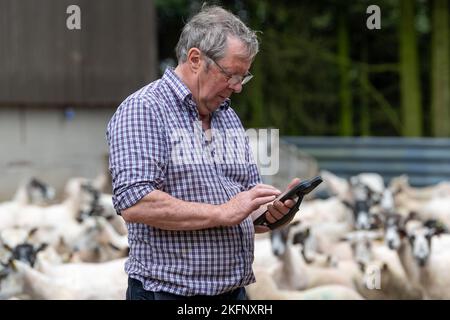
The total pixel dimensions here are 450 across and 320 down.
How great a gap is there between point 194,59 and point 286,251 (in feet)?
15.1

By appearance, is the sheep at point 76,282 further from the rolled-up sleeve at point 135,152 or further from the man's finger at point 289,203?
the rolled-up sleeve at point 135,152

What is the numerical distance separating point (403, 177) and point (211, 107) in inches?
382

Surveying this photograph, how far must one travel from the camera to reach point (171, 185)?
117 inches

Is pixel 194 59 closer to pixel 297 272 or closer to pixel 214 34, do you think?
pixel 214 34

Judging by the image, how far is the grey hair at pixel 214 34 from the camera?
9.77 ft

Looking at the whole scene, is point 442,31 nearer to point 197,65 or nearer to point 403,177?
point 403,177

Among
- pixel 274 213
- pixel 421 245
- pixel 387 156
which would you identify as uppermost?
pixel 274 213

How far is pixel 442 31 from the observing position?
46.3 ft

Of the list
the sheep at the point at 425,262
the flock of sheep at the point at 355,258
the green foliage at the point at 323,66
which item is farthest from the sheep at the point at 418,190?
the green foliage at the point at 323,66

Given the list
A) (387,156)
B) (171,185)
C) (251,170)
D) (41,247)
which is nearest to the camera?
(171,185)

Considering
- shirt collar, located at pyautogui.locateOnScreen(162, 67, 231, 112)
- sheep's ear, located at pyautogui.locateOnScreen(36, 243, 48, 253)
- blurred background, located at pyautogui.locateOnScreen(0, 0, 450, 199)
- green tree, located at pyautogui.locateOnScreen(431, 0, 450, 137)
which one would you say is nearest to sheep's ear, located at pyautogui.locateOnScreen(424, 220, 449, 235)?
blurred background, located at pyautogui.locateOnScreen(0, 0, 450, 199)

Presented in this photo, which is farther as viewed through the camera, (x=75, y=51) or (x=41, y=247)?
(x=75, y=51)

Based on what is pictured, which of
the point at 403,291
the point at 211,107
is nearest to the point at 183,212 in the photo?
the point at 211,107

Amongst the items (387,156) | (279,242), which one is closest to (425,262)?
(279,242)
